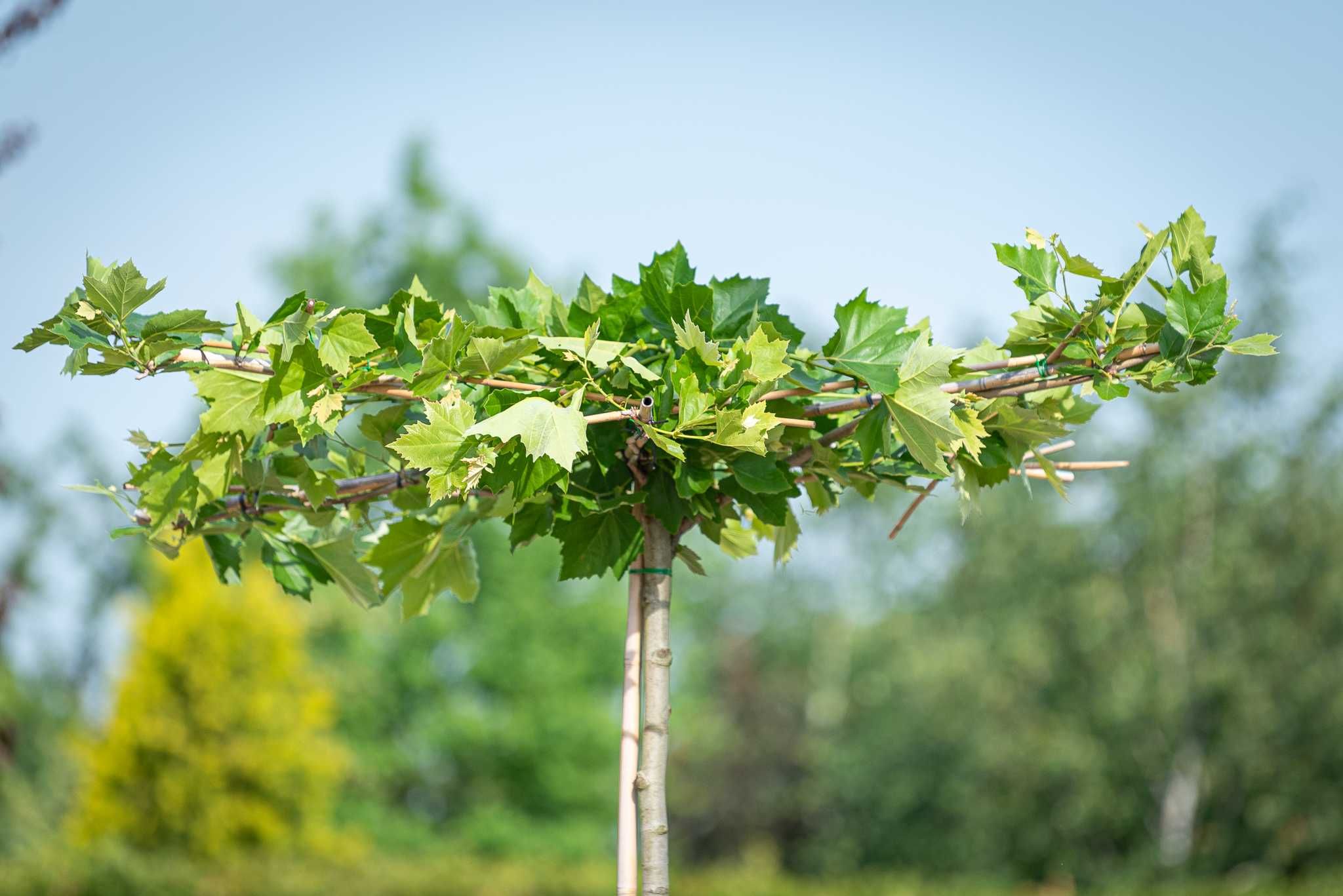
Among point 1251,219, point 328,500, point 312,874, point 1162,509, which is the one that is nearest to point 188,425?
point 312,874

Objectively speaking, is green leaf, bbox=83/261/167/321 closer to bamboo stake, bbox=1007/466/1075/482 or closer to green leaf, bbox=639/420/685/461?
green leaf, bbox=639/420/685/461

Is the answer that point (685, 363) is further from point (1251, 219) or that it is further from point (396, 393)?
point (1251, 219)

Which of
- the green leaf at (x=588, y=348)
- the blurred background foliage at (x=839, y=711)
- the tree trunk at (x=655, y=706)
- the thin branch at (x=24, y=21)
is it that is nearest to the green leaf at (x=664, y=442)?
the green leaf at (x=588, y=348)

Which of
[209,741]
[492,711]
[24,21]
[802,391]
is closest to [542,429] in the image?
[802,391]

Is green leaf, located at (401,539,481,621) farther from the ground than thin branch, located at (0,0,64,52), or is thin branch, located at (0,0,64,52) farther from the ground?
thin branch, located at (0,0,64,52)

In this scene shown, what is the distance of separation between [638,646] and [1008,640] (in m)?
16.2

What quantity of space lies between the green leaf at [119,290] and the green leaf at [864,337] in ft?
3.04

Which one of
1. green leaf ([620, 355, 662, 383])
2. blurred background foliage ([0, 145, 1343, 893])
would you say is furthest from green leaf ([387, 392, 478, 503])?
blurred background foliage ([0, 145, 1343, 893])

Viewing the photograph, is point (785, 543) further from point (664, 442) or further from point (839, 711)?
point (839, 711)

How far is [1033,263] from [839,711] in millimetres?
23317

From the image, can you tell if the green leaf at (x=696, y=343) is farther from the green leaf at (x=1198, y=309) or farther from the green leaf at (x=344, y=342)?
the green leaf at (x=1198, y=309)

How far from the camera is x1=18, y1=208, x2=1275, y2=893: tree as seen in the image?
1.50 m

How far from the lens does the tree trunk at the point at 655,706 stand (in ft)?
5.65

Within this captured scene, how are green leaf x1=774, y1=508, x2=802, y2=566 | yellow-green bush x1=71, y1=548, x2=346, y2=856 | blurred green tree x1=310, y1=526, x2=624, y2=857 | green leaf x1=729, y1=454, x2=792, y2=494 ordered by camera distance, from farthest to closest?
1. blurred green tree x1=310, y1=526, x2=624, y2=857
2. yellow-green bush x1=71, y1=548, x2=346, y2=856
3. green leaf x1=774, y1=508, x2=802, y2=566
4. green leaf x1=729, y1=454, x2=792, y2=494
